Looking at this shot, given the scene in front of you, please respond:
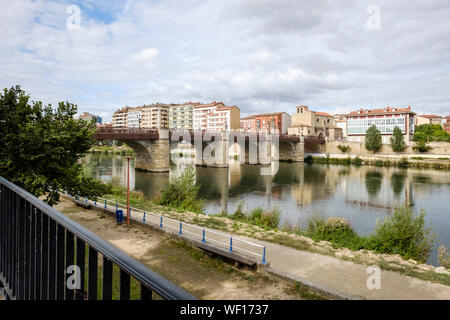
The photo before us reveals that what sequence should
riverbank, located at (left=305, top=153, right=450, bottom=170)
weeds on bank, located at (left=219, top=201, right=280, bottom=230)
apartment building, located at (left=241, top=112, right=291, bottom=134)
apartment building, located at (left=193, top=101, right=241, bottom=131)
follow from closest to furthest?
weeds on bank, located at (left=219, top=201, right=280, bottom=230) < riverbank, located at (left=305, top=153, right=450, bottom=170) < apartment building, located at (left=241, top=112, right=291, bottom=134) < apartment building, located at (left=193, top=101, right=241, bottom=131)

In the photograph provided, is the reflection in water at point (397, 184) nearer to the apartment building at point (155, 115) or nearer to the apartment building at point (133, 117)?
the apartment building at point (155, 115)

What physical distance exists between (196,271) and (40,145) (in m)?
6.69

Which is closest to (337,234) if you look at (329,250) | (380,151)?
(329,250)

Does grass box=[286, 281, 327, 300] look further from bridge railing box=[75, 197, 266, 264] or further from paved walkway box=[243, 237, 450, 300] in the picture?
bridge railing box=[75, 197, 266, 264]

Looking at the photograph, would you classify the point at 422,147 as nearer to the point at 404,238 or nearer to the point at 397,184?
the point at 397,184

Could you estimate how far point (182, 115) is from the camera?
400 ft

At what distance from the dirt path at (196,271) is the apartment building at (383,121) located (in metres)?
82.4

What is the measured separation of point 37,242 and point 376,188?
35237mm

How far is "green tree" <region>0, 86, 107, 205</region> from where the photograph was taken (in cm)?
1027

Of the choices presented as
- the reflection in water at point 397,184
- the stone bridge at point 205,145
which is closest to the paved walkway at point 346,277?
the reflection in water at point 397,184

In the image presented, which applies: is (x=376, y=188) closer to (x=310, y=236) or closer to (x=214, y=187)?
(x=214, y=187)

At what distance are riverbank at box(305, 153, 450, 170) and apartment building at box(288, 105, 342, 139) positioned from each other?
2305 cm

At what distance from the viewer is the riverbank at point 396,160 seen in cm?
5449

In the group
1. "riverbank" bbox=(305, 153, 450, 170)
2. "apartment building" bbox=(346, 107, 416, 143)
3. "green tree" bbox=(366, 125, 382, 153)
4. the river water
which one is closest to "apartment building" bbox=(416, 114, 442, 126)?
"apartment building" bbox=(346, 107, 416, 143)
